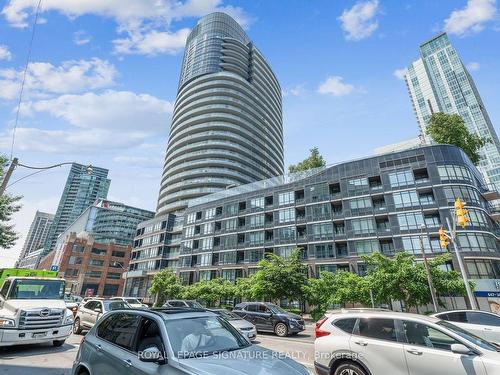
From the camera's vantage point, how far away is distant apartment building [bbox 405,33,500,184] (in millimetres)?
101438

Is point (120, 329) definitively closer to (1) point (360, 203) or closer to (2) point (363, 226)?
(2) point (363, 226)

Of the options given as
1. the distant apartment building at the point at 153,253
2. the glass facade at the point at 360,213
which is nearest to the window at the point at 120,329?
the glass facade at the point at 360,213

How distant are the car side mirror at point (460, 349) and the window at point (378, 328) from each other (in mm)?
993

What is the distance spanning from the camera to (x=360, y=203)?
37.6m

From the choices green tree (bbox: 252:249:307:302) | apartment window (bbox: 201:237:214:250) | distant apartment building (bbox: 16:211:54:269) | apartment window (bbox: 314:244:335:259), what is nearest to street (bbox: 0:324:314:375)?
green tree (bbox: 252:249:307:302)

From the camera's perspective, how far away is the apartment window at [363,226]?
3569 cm

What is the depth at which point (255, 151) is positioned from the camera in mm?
87938

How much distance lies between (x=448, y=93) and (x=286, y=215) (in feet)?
394

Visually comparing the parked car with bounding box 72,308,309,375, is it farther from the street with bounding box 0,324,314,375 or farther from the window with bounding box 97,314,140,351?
the street with bounding box 0,324,314,375

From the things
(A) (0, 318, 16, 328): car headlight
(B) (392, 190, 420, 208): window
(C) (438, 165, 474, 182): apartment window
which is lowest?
(A) (0, 318, 16, 328): car headlight

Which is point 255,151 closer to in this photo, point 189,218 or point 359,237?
point 189,218

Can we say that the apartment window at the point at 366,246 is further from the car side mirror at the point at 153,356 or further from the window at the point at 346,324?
the car side mirror at the point at 153,356

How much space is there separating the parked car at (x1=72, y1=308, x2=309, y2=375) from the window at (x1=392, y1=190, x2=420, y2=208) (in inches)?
1433

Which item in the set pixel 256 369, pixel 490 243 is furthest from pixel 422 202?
pixel 256 369
